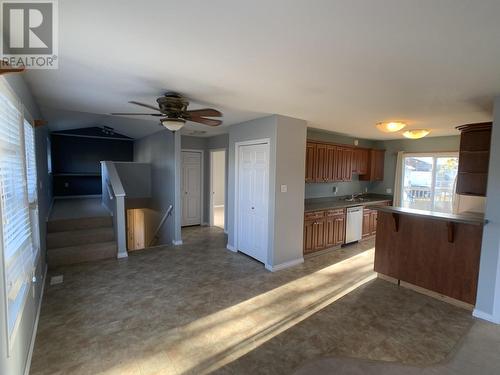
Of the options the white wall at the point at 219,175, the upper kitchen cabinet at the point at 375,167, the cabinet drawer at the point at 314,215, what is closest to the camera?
the cabinet drawer at the point at 314,215

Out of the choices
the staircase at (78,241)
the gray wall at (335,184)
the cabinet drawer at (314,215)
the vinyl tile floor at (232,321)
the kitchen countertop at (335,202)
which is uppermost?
the gray wall at (335,184)

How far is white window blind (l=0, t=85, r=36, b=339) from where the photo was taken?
1608 mm

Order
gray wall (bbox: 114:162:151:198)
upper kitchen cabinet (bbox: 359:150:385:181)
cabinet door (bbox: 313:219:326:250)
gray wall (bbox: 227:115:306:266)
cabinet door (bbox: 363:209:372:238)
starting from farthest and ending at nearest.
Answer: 1. gray wall (bbox: 114:162:151:198)
2. upper kitchen cabinet (bbox: 359:150:385:181)
3. cabinet door (bbox: 363:209:372:238)
4. cabinet door (bbox: 313:219:326:250)
5. gray wall (bbox: 227:115:306:266)

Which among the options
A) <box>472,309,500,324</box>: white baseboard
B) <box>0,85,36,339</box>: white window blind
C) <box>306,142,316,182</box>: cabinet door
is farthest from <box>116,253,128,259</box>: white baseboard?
<box>472,309,500,324</box>: white baseboard

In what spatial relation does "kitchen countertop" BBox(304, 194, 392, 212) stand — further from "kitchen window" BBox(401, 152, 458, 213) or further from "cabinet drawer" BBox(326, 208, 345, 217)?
"kitchen window" BBox(401, 152, 458, 213)

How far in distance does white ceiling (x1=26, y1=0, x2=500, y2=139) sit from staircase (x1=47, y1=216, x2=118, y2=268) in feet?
7.84

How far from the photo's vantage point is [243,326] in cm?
274

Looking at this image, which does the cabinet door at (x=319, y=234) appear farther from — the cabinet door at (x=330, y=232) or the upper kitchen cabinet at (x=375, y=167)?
the upper kitchen cabinet at (x=375, y=167)

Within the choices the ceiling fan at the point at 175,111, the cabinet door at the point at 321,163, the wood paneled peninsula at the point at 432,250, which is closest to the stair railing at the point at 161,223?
the ceiling fan at the point at 175,111

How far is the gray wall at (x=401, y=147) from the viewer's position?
5745mm

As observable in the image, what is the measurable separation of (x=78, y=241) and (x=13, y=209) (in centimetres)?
321

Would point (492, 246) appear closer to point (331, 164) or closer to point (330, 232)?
point (330, 232)

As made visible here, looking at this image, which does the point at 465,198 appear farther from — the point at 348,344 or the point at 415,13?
the point at 415,13

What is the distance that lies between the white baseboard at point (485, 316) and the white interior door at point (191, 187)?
5.98 meters
